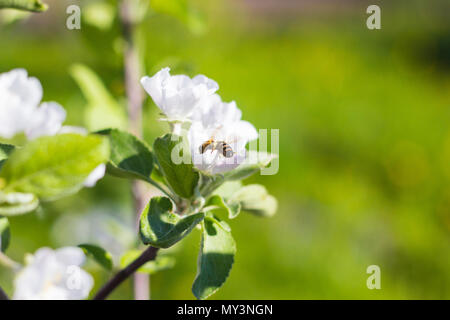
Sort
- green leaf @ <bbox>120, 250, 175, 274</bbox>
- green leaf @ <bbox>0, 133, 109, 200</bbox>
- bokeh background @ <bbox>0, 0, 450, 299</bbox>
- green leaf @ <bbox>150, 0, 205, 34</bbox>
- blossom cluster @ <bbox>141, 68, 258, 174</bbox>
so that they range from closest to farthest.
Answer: green leaf @ <bbox>0, 133, 109, 200</bbox>, blossom cluster @ <bbox>141, 68, 258, 174</bbox>, green leaf @ <bbox>120, 250, 175, 274</bbox>, green leaf @ <bbox>150, 0, 205, 34</bbox>, bokeh background @ <bbox>0, 0, 450, 299</bbox>

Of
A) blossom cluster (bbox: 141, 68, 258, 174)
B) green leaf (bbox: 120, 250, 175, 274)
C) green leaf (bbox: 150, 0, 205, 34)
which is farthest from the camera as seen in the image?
green leaf (bbox: 150, 0, 205, 34)

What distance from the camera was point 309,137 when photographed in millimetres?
2598

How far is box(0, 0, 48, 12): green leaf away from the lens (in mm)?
414

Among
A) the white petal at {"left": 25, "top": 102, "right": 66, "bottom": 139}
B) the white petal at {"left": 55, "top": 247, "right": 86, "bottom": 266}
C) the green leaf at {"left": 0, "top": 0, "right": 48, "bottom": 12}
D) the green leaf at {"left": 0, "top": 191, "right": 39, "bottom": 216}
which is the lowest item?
the white petal at {"left": 55, "top": 247, "right": 86, "bottom": 266}

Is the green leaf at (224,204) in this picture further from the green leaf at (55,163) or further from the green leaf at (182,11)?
the green leaf at (182,11)

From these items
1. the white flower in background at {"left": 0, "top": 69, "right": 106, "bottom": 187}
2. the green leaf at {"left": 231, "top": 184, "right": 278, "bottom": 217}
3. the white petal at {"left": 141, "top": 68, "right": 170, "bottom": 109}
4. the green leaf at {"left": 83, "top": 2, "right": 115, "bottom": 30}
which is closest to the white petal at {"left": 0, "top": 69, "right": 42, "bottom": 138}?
the white flower in background at {"left": 0, "top": 69, "right": 106, "bottom": 187}

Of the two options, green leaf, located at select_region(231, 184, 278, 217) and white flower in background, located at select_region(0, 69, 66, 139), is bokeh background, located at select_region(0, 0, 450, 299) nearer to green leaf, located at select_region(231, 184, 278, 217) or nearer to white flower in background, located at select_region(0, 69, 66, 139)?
white flower in background, located at select_region(0, 69, 66, 139)

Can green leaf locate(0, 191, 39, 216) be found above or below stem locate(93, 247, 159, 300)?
above

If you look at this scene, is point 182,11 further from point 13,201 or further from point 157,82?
point 13,201

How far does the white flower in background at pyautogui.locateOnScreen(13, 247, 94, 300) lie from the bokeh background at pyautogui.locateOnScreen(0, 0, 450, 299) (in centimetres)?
8
